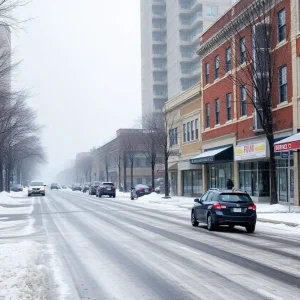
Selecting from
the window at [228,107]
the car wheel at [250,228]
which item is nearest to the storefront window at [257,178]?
the window at [228,107]

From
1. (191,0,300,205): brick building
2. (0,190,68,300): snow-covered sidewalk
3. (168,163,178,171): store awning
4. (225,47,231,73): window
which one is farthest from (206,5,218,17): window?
(0,190,68,300): snow-covered sidewalk

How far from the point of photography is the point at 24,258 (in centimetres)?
1081

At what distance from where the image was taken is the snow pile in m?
7.69

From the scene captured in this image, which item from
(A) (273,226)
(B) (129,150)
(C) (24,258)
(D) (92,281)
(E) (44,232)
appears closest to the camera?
(D) (92,281)

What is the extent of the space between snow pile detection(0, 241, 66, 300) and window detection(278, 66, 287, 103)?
21823mm

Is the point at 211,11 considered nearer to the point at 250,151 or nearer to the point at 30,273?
the point at 250,151

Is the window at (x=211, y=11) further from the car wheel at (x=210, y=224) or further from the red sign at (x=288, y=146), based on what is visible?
the car wheel at (x=210, y=224)

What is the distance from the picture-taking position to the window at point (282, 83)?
30481mm

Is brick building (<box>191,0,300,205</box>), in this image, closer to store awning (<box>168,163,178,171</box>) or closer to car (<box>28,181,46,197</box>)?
store awning (<box>168,163,178,171</box>)

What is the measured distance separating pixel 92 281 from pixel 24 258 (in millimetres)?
2240

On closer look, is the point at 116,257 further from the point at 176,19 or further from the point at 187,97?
the point at 176,19

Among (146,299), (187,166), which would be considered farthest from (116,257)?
(187,166)

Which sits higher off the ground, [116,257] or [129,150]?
[129,150]

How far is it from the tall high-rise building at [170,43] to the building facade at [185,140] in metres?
31.8
